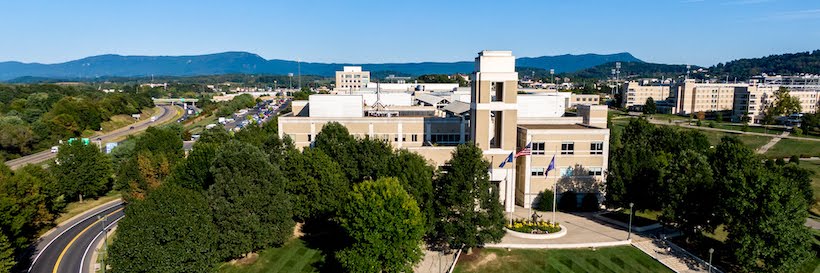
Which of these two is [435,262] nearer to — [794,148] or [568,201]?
[568,201]

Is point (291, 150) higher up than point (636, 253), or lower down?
higher up

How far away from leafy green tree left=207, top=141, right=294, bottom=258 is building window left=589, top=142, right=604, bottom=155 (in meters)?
36.0

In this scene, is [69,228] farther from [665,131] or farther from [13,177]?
[665,131]

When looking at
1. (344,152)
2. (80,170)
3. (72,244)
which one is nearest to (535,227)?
(344,152)

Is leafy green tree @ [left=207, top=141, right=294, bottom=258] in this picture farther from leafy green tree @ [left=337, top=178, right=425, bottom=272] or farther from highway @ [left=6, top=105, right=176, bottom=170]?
highway @ [left=6, top=105, right=176, bottom=170]

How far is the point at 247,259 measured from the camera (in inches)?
1845

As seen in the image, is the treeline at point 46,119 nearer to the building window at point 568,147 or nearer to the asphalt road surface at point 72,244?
the asphalt road surface at point 72,244

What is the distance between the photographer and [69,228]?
188ft

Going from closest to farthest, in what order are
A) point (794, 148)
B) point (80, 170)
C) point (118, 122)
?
point (80, 170) < point (794, 148) < point (118, 122)

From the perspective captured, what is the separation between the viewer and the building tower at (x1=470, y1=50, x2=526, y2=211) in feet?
190

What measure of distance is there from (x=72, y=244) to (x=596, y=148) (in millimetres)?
58298

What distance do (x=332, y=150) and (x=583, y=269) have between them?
27621 mm

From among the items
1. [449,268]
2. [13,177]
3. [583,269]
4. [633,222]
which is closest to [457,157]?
[449,268]

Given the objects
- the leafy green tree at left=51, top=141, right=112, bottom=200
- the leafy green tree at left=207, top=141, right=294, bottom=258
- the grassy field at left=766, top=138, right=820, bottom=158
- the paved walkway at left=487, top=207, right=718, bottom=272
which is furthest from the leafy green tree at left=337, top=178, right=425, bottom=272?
the grassy field at left=766, top=138, right=820, bottom=158
